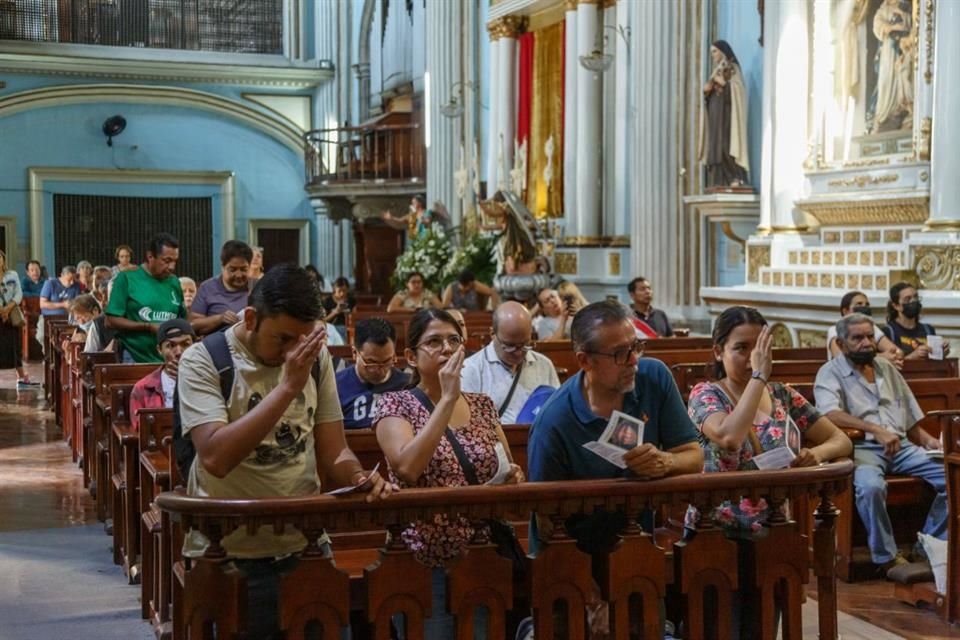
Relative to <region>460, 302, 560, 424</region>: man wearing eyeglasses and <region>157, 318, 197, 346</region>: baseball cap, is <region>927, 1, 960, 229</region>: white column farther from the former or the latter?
<region>157, 318, 197, 346</region>: baseball cap

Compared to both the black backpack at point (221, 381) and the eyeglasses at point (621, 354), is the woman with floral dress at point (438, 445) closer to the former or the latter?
the eyeglasses at point (621, 354)

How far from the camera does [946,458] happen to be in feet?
17.3

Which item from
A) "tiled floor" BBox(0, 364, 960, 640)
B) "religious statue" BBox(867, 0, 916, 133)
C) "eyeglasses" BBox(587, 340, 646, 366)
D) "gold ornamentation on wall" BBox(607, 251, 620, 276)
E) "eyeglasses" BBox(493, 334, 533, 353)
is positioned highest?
"religious statue" BBox(867, 0, 916, 133)

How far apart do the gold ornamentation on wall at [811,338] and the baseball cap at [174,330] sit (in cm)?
617

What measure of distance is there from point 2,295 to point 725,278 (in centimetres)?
745

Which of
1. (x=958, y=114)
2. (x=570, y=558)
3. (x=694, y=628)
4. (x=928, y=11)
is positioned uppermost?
(x=928, y=11)

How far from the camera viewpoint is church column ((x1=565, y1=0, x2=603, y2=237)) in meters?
15.9

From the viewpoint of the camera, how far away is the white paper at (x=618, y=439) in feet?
10.7

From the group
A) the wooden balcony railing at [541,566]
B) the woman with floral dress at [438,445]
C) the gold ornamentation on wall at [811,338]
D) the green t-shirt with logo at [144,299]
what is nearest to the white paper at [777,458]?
the wooden balcony railing at [541,566]

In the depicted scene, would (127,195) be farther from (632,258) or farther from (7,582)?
(7,582)

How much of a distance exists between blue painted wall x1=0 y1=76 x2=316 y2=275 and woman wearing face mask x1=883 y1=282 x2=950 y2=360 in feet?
61.5

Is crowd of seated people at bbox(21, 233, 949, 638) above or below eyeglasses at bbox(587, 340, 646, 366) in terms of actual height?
below

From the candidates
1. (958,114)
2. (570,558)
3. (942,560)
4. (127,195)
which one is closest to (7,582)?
(570,558)

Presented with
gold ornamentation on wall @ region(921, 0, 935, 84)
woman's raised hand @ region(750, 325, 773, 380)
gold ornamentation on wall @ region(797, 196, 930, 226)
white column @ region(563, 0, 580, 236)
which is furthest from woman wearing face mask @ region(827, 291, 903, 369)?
white column @ region(563, 0, 580, 236)
